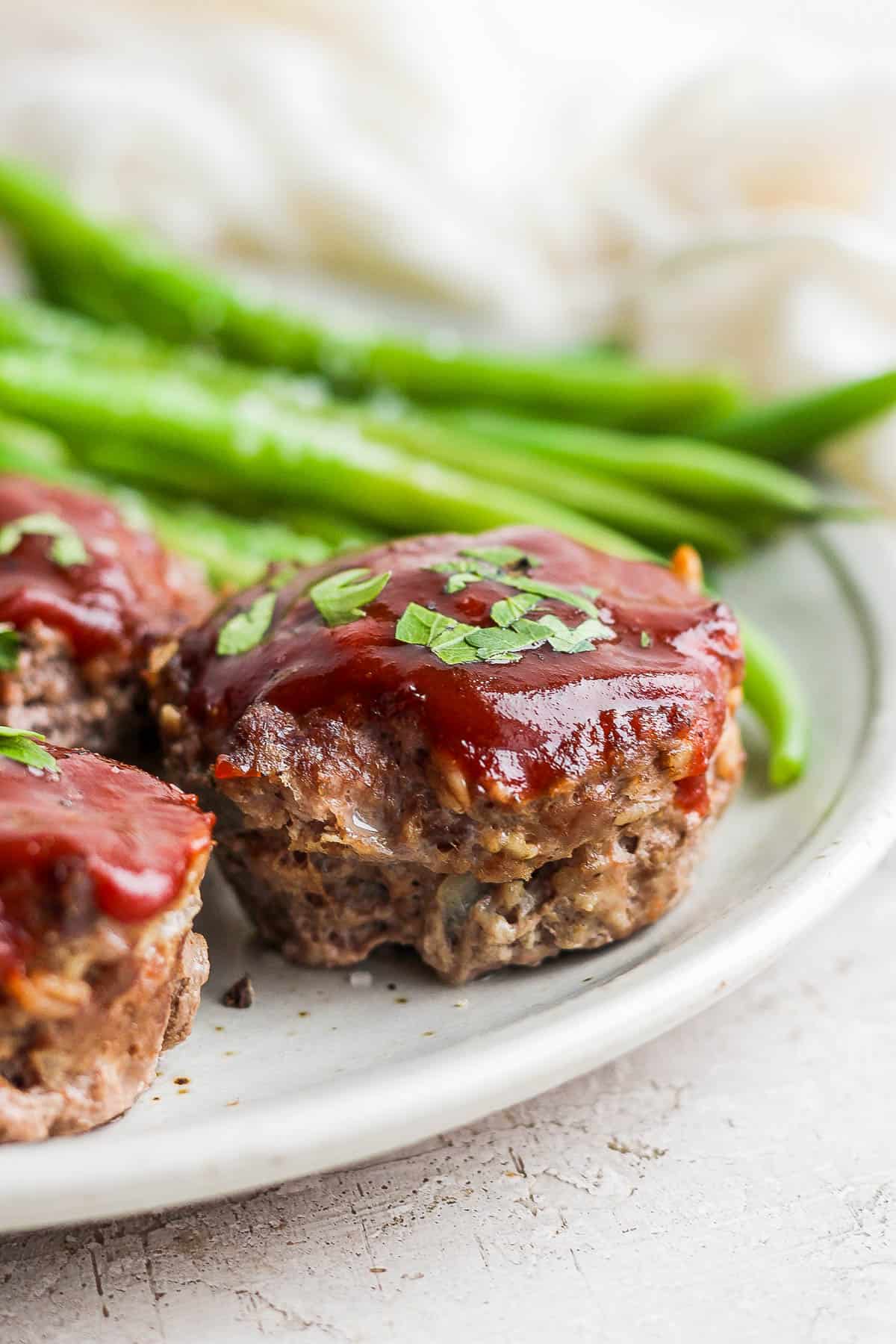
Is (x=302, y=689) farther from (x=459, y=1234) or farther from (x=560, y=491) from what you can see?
(x=560, y=491)

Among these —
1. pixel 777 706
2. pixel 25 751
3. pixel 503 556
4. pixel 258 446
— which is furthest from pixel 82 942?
pixel 258 446

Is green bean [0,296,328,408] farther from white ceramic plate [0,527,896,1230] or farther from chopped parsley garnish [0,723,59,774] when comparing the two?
chopped parsley garnish [0,723,59,774]

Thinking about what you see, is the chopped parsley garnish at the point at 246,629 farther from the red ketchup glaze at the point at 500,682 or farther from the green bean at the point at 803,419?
the green bean at the point at 803,419

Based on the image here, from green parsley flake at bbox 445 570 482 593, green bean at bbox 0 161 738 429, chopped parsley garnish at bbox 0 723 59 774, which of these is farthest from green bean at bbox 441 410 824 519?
chopped parsley garnish at bbox 0 723 59 774

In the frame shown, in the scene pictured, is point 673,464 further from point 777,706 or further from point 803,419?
point 777,706

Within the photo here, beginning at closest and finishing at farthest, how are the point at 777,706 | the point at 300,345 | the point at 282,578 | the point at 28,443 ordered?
the point at 282,578 < the point at 777,706 < the point at 28,443 < the point at 300,345

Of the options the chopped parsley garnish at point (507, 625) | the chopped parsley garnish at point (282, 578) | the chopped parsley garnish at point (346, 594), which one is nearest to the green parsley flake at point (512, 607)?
the chopped parsley garnish at point (507, 625)

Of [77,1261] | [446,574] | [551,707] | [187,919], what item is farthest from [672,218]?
[77,1261]

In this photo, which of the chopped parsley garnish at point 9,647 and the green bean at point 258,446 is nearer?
the chopped parsley garnish at point 9,647
